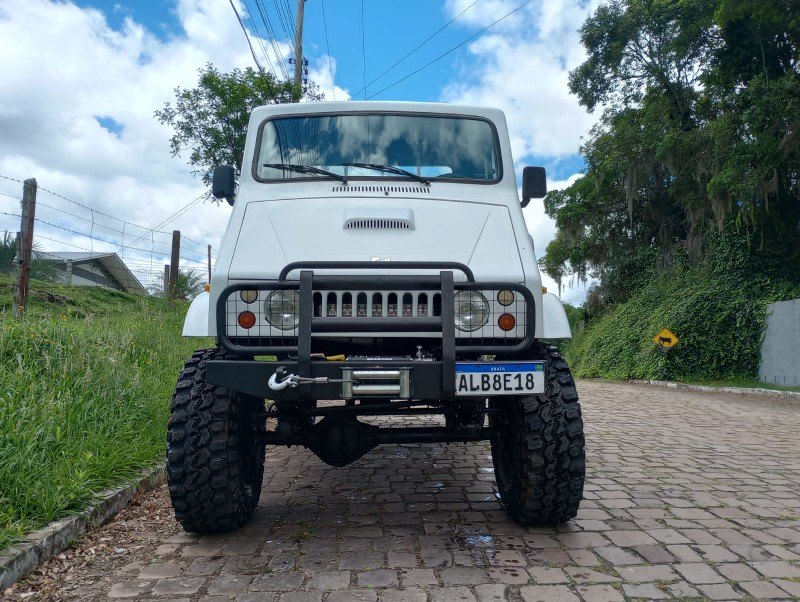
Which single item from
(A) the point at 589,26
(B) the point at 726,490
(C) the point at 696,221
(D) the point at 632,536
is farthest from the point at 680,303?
(D) the point at 632,536

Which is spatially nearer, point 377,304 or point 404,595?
point 404,595

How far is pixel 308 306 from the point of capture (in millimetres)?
3129

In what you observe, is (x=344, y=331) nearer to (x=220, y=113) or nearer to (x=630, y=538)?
(x=630, y=538)

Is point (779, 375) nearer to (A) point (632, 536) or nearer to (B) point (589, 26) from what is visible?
(B) point (589, 26)

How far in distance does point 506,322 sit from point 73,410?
3056 millimetres

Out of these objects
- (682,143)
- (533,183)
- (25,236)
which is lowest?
(533,183)

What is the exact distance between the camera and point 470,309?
131 inches

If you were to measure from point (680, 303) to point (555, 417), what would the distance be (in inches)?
711

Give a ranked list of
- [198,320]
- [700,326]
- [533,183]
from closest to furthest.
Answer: [198,320] < [533,183] < [700,326]

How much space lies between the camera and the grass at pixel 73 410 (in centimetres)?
353

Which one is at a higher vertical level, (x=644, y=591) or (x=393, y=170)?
(x=393, y=170)

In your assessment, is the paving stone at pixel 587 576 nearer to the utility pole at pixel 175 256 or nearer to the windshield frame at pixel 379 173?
the windshield frame at pixel 379 173

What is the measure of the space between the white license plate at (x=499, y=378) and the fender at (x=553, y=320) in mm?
297

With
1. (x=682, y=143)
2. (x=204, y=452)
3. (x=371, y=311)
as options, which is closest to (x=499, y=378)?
(x=371, y=311)
